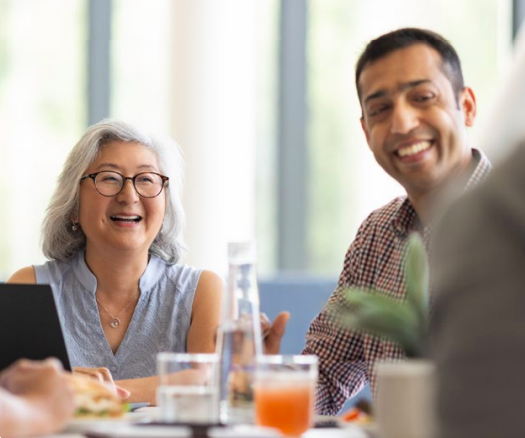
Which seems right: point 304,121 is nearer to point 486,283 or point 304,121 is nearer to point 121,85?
point 121,85

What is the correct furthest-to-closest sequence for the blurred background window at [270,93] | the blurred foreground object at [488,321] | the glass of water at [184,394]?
1. the blurred background window at [270,93]
2. the glass of water at [184,394]
3. the blurred foreground object at [488,321]

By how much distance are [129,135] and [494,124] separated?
1.21 m

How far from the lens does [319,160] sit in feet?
17.5

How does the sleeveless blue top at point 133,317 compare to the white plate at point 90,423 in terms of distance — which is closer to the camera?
the white plate at point 90,423

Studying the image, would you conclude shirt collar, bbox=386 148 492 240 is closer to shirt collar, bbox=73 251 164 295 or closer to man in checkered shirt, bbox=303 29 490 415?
man in checkered shirt, bbox=303 29 490 415

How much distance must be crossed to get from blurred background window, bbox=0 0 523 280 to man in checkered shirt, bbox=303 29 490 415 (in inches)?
123

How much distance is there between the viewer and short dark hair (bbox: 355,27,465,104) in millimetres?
1969

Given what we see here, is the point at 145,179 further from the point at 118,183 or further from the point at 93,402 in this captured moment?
the point at 93,402

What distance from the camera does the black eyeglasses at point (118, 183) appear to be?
2.28 m

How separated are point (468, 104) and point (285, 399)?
110 cm

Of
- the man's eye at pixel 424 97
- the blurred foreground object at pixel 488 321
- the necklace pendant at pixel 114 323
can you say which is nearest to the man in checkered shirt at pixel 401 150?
the man's eye at pixel 424 97

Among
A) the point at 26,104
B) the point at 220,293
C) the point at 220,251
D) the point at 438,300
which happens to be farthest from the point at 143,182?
the point at 26,104

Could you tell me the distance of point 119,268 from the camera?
228cm

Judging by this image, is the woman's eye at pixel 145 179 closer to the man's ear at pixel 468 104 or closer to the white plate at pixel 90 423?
the man's ear at pixel 468 104
